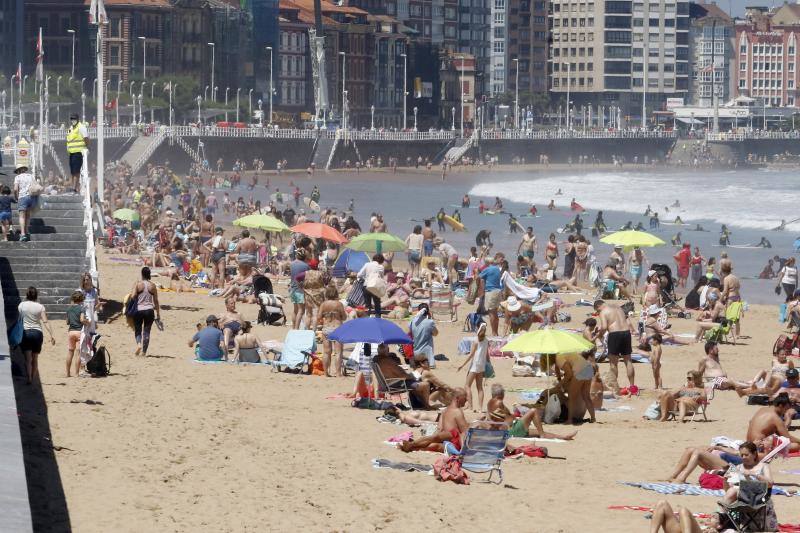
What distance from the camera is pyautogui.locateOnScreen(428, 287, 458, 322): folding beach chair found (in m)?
23.5

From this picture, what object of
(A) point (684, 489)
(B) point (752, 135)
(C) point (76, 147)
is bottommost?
(A) point (684, 489)

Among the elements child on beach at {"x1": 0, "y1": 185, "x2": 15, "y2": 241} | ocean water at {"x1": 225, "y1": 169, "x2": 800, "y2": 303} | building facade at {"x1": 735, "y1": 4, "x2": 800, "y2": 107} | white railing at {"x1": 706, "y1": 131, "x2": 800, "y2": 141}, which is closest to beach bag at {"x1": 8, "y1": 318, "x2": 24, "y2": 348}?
child on beach at {"x1": 0, "y1": 185, "x2": 15, "y2": 241}

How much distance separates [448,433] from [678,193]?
7927 cm

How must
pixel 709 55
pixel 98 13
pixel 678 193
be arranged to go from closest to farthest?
pixel 98 13, pixel 678 193, pixel 709 55

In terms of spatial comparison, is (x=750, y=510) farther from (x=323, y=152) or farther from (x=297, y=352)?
(x=323, y=152)

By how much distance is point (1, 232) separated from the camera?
20.4m

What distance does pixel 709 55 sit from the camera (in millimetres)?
191125

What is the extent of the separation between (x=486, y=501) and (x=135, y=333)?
7.09m

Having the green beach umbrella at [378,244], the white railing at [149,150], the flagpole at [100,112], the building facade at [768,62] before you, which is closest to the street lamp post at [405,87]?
the white railing at [149,150]

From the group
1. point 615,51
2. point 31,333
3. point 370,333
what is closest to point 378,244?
point 370,333

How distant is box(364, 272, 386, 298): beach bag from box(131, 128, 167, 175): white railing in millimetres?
64497

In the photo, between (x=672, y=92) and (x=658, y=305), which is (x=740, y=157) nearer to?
(x=672, y=92)

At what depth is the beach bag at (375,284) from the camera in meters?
21.2

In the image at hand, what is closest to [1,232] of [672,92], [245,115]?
[245,115]
